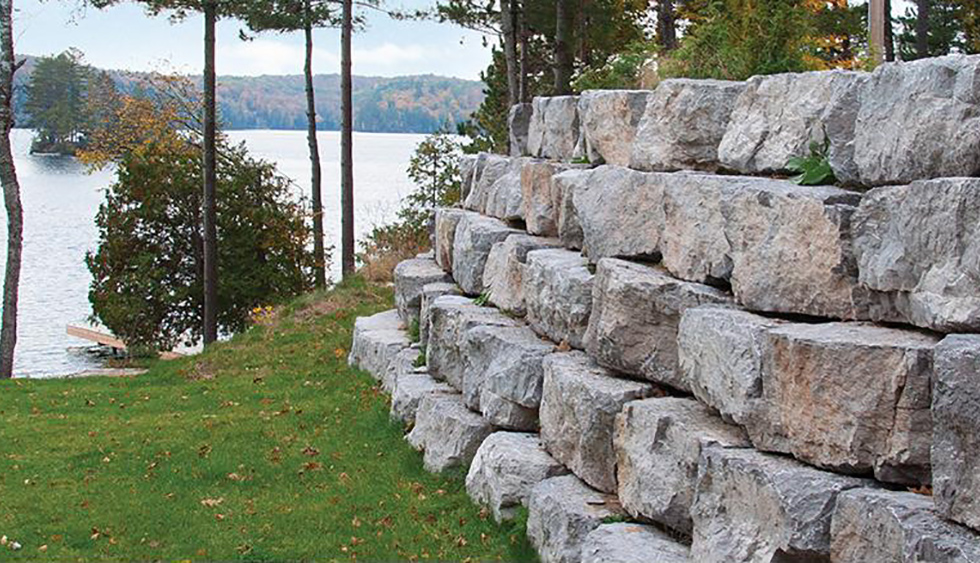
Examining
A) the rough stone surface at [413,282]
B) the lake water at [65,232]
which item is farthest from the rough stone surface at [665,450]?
the lake water at [65,232]

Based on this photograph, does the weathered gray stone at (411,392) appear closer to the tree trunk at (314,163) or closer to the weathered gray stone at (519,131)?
the weathered gray stone at (519,131)

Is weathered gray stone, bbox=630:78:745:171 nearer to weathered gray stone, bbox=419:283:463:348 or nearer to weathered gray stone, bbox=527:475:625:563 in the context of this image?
weathered gray stone, bbox=527:475:625:563

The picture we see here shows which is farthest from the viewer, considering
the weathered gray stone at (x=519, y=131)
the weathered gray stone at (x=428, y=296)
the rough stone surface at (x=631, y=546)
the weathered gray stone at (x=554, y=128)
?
the weathered gray stone at (x=519, y=131)

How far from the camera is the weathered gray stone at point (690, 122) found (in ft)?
24.5

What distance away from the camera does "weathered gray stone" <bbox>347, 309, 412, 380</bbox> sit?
13.3 meters

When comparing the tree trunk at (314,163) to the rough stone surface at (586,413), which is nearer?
the rough stone surface at (586,413)

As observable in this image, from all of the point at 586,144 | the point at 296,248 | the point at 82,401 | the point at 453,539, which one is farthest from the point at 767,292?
the point at 296,248

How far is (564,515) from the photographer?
281 inches

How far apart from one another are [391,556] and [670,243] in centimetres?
284

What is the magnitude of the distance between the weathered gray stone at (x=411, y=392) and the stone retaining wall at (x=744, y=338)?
58 centimetres

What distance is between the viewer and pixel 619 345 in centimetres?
732

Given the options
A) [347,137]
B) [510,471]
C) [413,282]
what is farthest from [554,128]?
[347,137]

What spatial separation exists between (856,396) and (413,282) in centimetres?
879

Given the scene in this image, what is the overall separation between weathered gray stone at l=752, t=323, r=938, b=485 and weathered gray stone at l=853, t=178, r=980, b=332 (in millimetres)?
190
